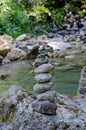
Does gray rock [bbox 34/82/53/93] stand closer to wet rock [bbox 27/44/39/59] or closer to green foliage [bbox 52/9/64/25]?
wet rock [bbox 27/44/39/59]

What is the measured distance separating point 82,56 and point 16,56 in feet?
7.09

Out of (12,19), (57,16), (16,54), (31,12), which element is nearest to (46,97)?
(16,54)

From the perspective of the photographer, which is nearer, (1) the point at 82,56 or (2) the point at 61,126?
(2) the point at 61,126

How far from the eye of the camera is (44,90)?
7.07m

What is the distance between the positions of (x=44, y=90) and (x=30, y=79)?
5.50 ft

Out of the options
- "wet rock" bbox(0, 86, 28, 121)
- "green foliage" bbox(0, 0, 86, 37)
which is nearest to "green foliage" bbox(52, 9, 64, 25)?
"green foliage" bbox(0, 0, 86, 37)

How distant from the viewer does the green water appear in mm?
7758

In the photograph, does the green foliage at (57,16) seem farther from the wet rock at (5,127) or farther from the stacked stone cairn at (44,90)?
the wet rock at (5,127)

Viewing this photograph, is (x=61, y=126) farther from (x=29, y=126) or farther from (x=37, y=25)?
(x=37, y=25)

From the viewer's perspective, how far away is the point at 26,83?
329 inches

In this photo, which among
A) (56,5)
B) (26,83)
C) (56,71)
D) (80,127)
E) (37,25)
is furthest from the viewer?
(56,5)

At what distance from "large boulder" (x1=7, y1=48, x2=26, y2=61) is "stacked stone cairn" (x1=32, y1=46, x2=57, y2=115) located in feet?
2.01

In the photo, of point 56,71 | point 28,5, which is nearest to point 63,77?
point 56,71

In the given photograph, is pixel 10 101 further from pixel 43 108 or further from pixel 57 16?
pixel 57 16
